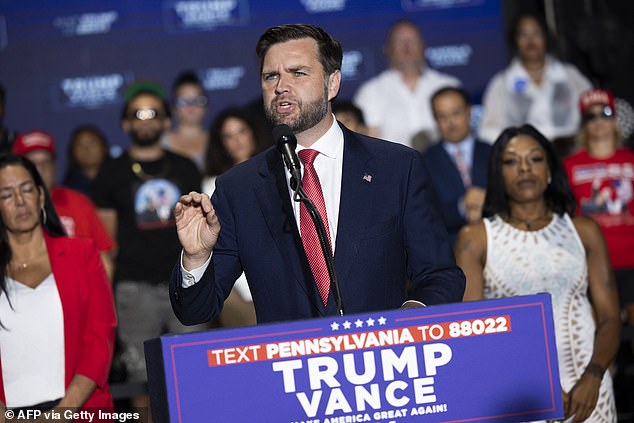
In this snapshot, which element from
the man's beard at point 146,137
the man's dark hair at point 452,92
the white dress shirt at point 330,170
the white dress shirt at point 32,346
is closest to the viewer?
the white dress shirt at point 330,170

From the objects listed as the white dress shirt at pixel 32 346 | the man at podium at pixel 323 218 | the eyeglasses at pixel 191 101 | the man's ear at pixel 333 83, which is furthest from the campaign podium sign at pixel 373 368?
the eyeglasses at pixel 191 101

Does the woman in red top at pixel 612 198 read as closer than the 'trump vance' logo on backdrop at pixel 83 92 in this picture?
Yes

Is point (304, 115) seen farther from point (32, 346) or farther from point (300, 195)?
point (32, 346)

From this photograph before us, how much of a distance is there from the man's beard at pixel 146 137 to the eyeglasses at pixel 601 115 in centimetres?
249

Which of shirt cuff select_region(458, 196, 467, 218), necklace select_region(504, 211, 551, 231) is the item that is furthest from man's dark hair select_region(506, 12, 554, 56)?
necklace select_region(504, 211, 551, 231)

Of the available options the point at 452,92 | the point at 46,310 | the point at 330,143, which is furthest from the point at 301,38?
the point at 452,92

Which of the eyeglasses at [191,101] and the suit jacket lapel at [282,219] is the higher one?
the eyeglasses at [191,101]

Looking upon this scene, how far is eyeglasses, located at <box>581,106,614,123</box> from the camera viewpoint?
21.0 ft

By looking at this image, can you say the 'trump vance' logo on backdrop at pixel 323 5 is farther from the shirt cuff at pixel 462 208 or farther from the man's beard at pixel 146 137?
the shirt cuff at pixel 462 208

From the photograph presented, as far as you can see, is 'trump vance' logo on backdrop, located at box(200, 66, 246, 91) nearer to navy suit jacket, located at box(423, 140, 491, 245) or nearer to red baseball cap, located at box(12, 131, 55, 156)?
navy suit jacket, located at box(423, 140, 491, 245)

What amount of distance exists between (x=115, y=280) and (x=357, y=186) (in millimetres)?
3189

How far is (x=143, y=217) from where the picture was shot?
19.9 ft

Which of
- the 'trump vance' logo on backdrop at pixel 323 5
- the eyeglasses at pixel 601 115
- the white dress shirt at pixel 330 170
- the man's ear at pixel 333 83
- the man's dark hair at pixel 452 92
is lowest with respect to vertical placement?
the white dress shirt at pixel 330 170

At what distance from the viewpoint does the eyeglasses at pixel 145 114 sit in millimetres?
6285
